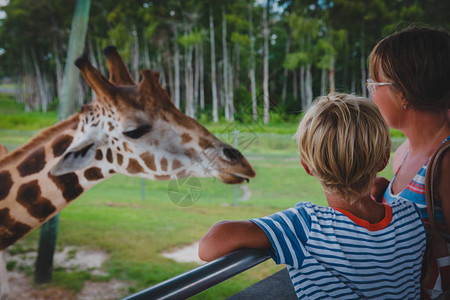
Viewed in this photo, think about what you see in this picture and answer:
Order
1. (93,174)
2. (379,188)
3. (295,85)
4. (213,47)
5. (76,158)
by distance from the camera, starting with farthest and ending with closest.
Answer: (295,85) → (213,47) → (93,174) → (76,158) → (379,188)

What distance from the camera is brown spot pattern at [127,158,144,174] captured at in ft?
4.19

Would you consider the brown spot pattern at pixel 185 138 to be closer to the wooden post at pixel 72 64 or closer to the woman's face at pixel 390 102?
the woman's face at pixel 390 102

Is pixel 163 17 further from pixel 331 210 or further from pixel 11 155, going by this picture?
pixel 331 210

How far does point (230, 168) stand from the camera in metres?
1.29

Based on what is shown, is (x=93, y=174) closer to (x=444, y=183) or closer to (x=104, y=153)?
(x=104, y=153)

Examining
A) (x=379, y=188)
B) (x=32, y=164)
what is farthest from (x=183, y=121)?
(x=379, y=188)

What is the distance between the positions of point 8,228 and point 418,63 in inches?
47.8

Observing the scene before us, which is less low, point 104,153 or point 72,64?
point 72,64

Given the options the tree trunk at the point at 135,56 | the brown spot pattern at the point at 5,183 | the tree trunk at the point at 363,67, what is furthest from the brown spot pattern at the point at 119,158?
the tree trunk at the point at 363,67

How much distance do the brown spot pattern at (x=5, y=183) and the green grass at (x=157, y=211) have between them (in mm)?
1192

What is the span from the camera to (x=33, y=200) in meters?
1.10

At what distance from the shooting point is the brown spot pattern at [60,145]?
1.11 metres

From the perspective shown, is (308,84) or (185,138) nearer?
(185,138)

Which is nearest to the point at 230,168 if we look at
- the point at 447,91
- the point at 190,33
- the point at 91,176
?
the point at 91,176
